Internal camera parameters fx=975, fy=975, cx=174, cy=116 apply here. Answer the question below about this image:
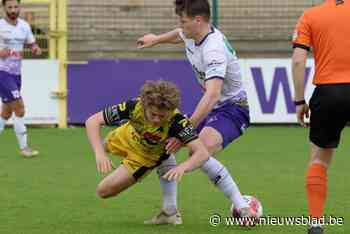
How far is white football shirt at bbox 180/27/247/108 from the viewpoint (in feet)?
24.3

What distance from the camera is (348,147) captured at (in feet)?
45.1

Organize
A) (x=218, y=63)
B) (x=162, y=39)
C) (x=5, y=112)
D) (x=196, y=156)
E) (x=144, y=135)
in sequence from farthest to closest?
(x=5, y=112) → (x=162, y=39) → (x=218, y=63) → (x=144, y=135) → (x=196, y=156)

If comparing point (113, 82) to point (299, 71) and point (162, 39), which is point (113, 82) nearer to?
point (162, 39)

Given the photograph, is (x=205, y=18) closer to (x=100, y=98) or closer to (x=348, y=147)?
(x=348, y=147)

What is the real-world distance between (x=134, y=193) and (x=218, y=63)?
7.53 ft

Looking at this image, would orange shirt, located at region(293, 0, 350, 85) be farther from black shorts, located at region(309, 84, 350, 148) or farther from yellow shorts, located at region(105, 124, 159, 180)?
yellow shorts, located at region(105, 124, 159, 180)

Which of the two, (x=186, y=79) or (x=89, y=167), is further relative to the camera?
(x=186, y=79)

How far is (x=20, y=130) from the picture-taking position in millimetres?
12727

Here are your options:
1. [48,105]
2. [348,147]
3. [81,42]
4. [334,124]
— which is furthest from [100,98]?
[334,124]

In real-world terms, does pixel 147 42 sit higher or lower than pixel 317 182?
higher

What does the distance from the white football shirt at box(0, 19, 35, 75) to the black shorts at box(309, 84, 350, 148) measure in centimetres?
695

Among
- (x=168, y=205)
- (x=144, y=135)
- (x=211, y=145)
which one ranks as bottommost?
(x=168, y=205)

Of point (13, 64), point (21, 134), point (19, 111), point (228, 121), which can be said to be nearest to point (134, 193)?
point (228, 121)

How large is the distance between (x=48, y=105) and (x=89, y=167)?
Answer: 5.57 m
